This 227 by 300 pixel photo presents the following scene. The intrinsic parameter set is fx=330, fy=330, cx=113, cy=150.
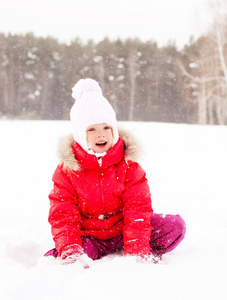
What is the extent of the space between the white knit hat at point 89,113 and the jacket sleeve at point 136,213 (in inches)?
8.3

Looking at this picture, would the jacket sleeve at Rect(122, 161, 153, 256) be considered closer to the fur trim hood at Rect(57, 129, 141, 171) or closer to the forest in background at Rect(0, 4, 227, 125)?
the fur trim hood at Rect(57, 129, 141, 171)

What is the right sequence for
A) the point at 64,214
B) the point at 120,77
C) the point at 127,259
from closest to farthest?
the point at 127,259, the point at 64,214, the point at 120,77

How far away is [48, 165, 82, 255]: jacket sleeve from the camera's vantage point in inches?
58.6

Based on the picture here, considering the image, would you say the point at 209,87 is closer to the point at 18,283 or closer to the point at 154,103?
the point at 154,103

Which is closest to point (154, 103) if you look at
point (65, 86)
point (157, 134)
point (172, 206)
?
point (65, 86)

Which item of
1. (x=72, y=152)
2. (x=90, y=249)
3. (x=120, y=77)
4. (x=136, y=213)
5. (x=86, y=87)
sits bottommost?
(x=90, y=249)

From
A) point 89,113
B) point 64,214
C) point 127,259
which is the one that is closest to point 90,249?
point 64,214

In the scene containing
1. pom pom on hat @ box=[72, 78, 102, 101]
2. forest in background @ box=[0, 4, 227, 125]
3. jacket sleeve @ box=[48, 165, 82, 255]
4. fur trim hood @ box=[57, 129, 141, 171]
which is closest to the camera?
jacket sleeve @ box=[48, 165, 82, 255]

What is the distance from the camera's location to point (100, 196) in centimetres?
161

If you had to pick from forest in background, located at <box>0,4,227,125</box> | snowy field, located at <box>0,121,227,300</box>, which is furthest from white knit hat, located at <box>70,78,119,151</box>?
forest in background, located at <box>0,4,227,125</box>

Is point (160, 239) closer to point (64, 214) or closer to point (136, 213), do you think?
point (136, 213)

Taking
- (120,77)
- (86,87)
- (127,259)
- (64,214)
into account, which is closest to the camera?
(127,259)

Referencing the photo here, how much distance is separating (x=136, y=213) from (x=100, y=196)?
192 mm

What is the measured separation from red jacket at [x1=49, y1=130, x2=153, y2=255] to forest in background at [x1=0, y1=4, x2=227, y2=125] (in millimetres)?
12455
